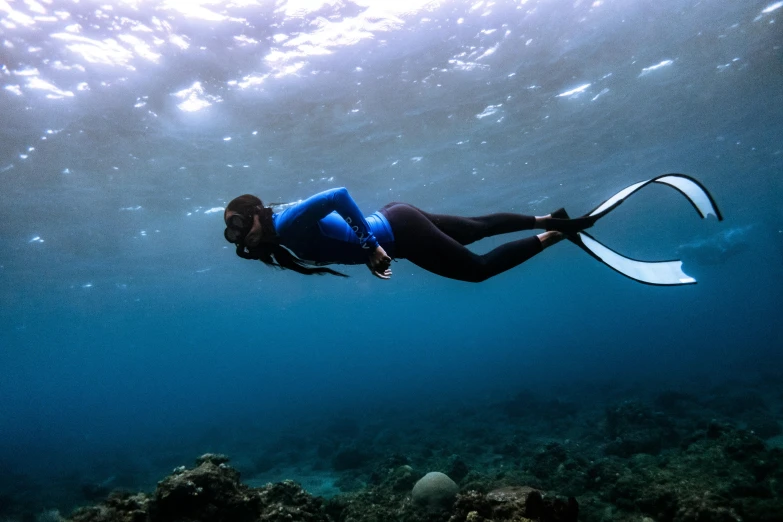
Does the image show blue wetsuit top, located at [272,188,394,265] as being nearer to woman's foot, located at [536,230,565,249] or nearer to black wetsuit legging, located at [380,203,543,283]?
black wetsuit legging, located at [380,203,543,283]

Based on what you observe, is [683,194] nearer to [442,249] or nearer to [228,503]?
[442,249]

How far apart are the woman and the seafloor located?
8.88 feet

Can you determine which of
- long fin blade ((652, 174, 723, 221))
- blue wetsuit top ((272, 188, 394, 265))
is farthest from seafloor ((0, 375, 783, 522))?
long fin blade ((652, 174, 723, 221))

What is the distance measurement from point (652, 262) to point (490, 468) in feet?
33.1

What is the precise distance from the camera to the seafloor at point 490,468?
17.5ft

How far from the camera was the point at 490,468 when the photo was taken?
1301cm

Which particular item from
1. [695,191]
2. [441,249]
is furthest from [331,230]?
[695,191]

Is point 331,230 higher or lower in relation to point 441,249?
higher

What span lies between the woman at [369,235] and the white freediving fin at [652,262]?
381 mm

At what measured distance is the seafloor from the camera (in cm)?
532

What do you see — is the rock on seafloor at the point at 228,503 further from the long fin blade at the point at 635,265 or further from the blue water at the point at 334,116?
the blue water at the point at 334,116

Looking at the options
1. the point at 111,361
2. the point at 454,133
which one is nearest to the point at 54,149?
the point at 454,133

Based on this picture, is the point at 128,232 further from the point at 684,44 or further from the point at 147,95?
the point at 684,44

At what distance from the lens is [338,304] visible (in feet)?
241
